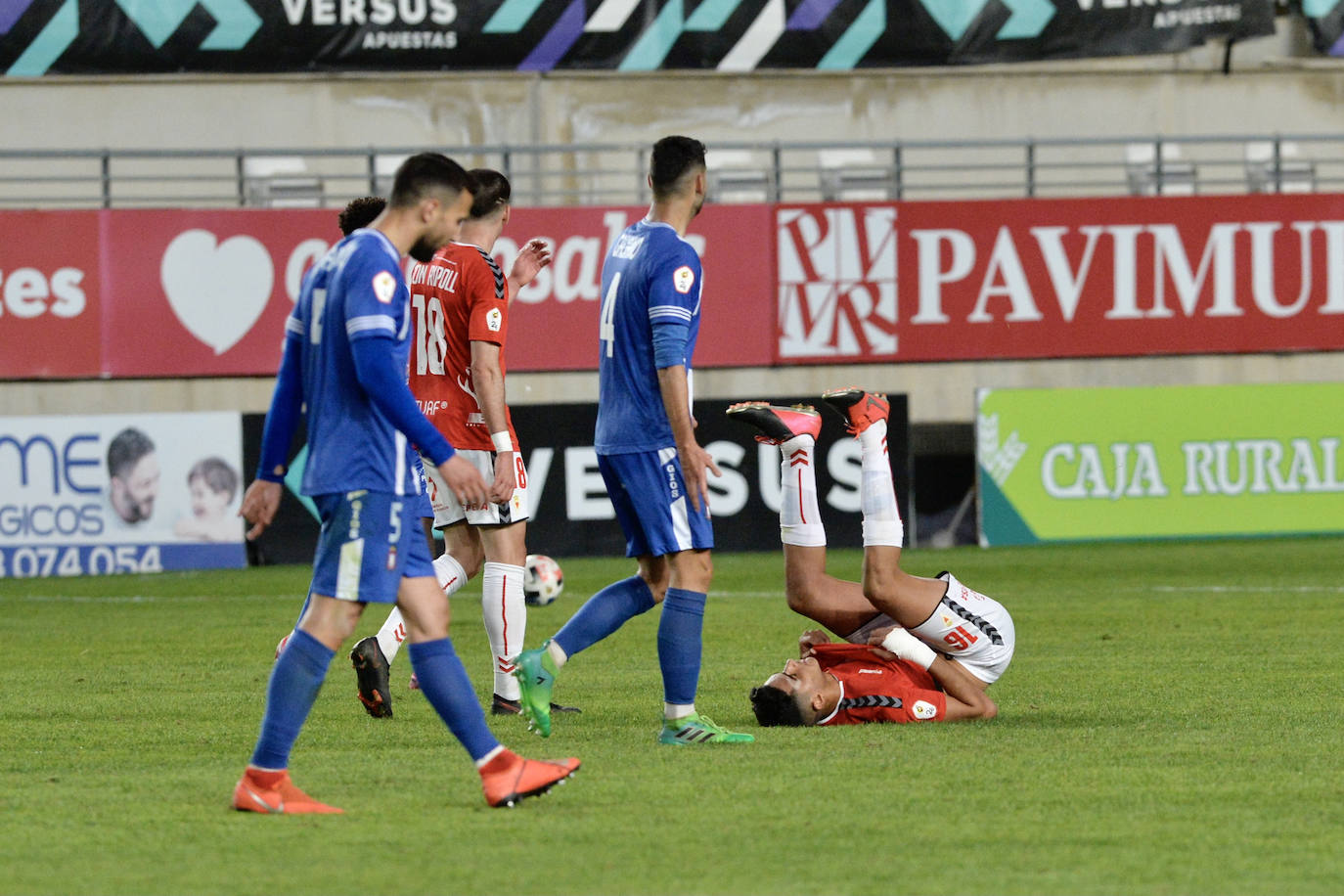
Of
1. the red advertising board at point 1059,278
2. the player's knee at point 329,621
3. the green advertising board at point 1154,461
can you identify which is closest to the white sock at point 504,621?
the player's knee at point 329,621

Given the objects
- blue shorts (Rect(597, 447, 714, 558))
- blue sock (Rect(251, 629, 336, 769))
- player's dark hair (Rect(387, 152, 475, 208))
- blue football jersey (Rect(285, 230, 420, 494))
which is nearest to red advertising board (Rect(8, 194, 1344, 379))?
blue shorts (Rect(597, 447, 714, 558))

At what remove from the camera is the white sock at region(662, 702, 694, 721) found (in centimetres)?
641

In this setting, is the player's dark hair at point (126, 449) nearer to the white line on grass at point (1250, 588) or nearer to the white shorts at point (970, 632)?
the white line on grass at point (1250, 588)

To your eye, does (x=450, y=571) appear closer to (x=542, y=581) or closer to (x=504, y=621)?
(x=504, y=621)

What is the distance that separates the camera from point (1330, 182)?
76.3 ft

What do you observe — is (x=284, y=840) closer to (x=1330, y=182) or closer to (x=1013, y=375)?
(x=1013, y=375)

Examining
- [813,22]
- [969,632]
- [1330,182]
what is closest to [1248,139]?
[1330,182]

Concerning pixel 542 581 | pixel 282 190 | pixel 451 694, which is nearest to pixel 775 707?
pixel 451 694

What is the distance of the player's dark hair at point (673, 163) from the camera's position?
6.44 meters

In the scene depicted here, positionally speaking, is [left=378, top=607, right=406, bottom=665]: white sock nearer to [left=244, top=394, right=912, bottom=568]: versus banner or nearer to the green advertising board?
[left=244, top=394, right=912, bottom=568]: versus banner

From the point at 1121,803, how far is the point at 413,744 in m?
2.61

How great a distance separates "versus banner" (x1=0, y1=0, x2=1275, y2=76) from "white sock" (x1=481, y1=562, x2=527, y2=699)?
16.2 meters

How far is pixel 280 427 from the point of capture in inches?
205

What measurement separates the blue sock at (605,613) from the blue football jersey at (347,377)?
1.70m
